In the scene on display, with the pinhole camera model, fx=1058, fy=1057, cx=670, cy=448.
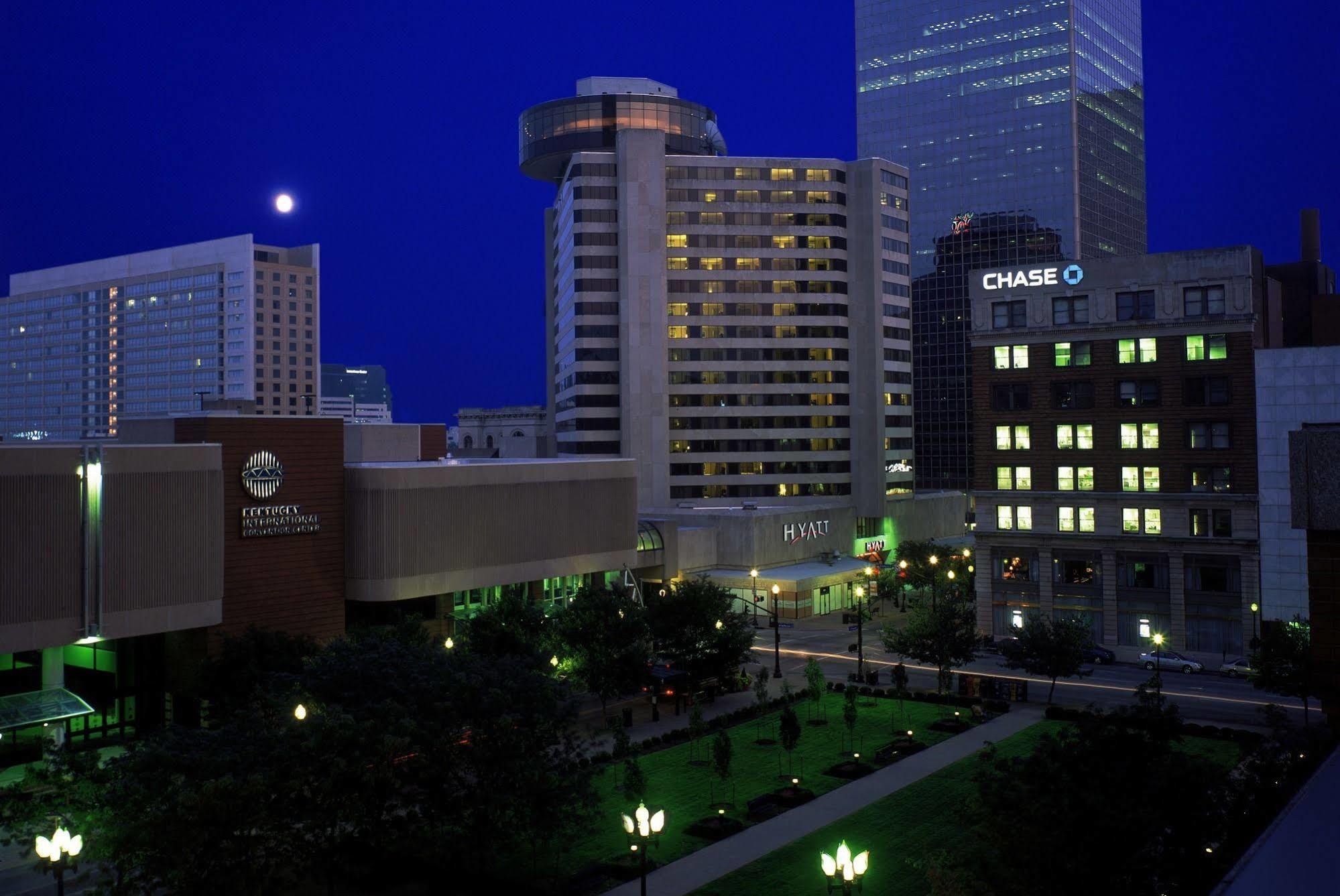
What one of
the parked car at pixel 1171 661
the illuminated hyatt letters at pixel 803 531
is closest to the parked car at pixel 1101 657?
the parked car at pixel 1171 661

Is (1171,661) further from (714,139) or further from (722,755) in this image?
(714,139)

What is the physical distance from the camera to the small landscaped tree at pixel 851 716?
163 feet

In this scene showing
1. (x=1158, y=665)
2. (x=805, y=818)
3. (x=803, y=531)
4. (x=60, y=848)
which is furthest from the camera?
(x=803, y=531)

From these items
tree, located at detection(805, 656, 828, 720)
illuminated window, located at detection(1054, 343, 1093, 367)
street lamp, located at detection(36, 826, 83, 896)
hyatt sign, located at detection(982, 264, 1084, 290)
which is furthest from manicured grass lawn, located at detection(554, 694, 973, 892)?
hyatt sign, located at detection(982, 264, 1084, 290)

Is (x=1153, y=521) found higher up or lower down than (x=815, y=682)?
higher up

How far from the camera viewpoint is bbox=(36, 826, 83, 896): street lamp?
27141 mm

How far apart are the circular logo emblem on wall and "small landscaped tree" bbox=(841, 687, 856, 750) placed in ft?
106

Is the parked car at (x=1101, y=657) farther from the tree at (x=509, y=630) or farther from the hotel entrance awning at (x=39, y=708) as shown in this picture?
the hotel entrance awning at (x=39, y=708)

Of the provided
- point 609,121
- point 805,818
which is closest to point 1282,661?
point 805,818

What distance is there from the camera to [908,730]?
53.4m

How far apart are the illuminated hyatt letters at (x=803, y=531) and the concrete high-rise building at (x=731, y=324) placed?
20.8 metres

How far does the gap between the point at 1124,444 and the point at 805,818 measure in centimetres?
5031

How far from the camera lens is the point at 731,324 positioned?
134750 mm

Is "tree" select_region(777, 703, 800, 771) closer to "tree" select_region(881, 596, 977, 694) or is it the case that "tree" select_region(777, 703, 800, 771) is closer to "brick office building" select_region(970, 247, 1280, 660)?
"tree" select_region(881, 596, 977, 694)
